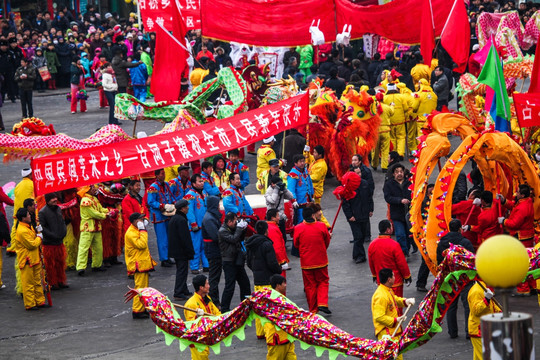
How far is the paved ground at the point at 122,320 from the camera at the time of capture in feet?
40.8

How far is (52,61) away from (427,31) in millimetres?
14674

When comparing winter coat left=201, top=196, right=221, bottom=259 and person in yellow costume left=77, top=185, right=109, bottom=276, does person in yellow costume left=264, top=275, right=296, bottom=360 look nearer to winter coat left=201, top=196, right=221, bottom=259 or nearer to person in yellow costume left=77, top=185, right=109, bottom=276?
winter coat left=201, top=196, right=221, bottom=259

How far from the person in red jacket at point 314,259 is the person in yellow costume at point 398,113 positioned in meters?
7.72

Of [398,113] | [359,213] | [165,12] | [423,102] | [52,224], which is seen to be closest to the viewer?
[52,224]

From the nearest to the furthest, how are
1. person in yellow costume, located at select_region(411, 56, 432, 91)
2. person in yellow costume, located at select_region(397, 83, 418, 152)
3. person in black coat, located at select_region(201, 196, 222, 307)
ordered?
person in black coat, located at select_region(201, 196, 222, 307), person in yellow costume, located at select_region(397, 83, 418, 152), person in yellow costume, located at select_region(411, 56, 432, 91)

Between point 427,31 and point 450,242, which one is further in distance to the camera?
point 427,31

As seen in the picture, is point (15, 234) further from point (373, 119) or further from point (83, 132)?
point (83, 132)

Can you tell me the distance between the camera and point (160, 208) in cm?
1608

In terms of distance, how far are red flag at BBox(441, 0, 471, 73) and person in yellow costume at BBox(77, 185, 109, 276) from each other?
253 inches

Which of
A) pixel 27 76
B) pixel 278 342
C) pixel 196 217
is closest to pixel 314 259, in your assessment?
pixel 278 342

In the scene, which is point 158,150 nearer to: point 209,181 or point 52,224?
→ point 52,224

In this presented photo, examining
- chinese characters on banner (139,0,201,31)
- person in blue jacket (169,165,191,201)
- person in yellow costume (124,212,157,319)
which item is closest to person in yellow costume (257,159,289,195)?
person in blue jacket (169,165,191,201)

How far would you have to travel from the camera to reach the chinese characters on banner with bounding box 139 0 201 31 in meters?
23.5

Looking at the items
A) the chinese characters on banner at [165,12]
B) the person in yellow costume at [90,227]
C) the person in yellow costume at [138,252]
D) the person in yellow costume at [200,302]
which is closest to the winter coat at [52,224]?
the person in yellow costume at [90,227]
